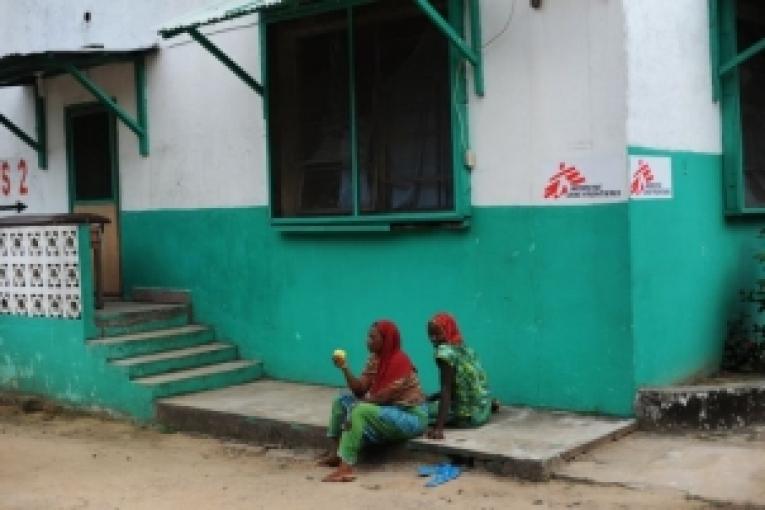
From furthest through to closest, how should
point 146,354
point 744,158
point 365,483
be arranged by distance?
point 146,354, point 744,158, point 365,483

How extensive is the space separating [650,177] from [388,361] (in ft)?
7.00

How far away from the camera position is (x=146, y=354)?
7.89 metres

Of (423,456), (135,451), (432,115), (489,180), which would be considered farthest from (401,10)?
(135,451)

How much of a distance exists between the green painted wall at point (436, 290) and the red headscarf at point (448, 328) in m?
0.74

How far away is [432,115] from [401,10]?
0.83m

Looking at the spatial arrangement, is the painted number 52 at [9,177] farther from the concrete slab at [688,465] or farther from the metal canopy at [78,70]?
the concrete slab at [688,465]

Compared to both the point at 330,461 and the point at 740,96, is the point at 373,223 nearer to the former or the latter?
the point at 330,461

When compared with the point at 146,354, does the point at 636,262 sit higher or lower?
higher

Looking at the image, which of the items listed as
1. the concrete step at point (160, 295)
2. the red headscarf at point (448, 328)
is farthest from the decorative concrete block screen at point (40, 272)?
the red headscarf at point (448, 328)

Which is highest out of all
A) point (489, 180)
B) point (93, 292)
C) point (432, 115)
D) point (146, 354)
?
point (432, 115)

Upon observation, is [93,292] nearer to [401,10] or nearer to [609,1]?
[401,10]

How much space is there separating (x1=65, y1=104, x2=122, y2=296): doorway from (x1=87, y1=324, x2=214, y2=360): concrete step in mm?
1361

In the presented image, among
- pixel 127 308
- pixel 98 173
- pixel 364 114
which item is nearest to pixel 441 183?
pixel 364 114

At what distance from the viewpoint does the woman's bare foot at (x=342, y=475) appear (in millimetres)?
5520
